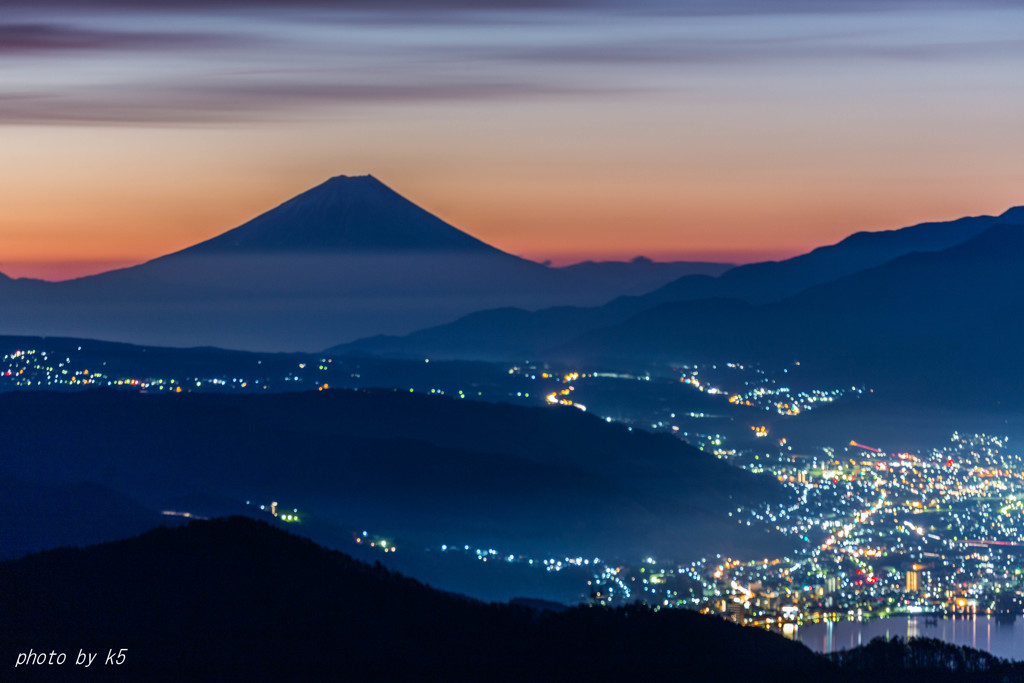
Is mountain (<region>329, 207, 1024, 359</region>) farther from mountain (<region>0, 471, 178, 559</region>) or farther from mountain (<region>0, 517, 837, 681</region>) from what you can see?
mountain (<region>0, 517, 837, 681</region>)

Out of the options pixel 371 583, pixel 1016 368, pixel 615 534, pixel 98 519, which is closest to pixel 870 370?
pixel 1016 368

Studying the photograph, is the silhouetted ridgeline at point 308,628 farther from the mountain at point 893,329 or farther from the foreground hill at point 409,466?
the mountain at point 893,329

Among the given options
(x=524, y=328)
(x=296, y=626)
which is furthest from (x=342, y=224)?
(x=296, y=626)

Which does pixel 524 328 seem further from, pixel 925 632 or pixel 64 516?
pixel 925 632

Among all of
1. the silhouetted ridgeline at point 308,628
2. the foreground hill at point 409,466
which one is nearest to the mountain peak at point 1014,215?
the foreground hill at point 409,466

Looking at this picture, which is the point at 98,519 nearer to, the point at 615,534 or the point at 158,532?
the point at 158,532
